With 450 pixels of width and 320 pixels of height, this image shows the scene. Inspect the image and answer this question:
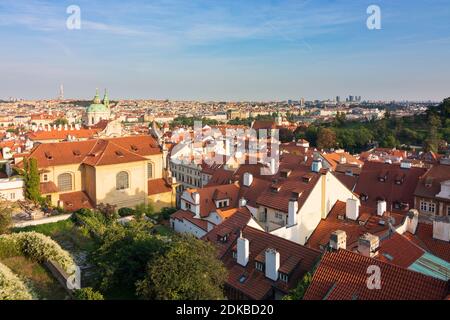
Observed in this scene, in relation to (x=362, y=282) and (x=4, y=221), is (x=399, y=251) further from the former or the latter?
(x=4, y=221)

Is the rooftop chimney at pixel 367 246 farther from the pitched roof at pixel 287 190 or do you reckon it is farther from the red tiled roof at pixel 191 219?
the red tiled roof at pixel 191 219

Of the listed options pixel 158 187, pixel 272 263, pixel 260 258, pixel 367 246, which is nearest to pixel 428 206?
pixel 367 246

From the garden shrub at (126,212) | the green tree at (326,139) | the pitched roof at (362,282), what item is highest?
the green tree at (326,139)

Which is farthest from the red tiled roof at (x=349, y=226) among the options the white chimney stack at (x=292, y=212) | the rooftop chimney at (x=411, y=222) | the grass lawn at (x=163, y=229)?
the grass lawn at (x=163, y=229)

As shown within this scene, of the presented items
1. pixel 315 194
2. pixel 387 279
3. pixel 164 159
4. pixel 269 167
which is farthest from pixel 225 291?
pixel 164 159

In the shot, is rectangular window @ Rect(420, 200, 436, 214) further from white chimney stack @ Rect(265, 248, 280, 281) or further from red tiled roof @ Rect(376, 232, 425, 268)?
white chimney stack @ Rect(265, 248, 280, 281)
